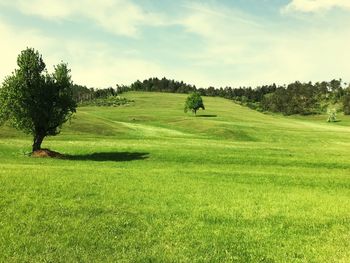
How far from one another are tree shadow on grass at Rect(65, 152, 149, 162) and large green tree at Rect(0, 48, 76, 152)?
22.0 feet

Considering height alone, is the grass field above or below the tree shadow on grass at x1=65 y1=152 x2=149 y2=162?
above

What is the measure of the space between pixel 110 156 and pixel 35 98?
44.8 ft

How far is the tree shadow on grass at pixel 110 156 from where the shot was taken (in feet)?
170

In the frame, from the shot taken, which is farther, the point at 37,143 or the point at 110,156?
the point at 37,143

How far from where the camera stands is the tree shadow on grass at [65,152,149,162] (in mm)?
51853

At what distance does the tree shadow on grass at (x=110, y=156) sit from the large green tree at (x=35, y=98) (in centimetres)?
670

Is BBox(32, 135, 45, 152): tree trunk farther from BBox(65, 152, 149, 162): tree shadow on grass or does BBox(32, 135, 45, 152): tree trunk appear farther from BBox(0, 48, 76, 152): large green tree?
BBox(65, 152, 149, 162): tree shadow on grass

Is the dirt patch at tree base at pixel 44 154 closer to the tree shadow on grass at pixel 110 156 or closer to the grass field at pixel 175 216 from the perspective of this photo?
the tree shadow on grass at pixel 110 156

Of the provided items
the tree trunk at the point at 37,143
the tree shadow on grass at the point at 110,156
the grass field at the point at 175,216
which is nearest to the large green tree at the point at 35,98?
the tree trunk at the point at 37,143

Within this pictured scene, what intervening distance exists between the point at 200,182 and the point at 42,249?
18.4 metres

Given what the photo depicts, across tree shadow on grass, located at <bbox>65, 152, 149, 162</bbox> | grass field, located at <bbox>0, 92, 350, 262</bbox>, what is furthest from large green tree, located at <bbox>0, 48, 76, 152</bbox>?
grass field, located at <bbox>0, 92, 350, 262</bbox>

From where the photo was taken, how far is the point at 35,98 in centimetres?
5775

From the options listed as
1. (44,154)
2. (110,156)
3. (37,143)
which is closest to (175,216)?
(110,156)

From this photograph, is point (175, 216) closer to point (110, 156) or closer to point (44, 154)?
point (110, 156)
